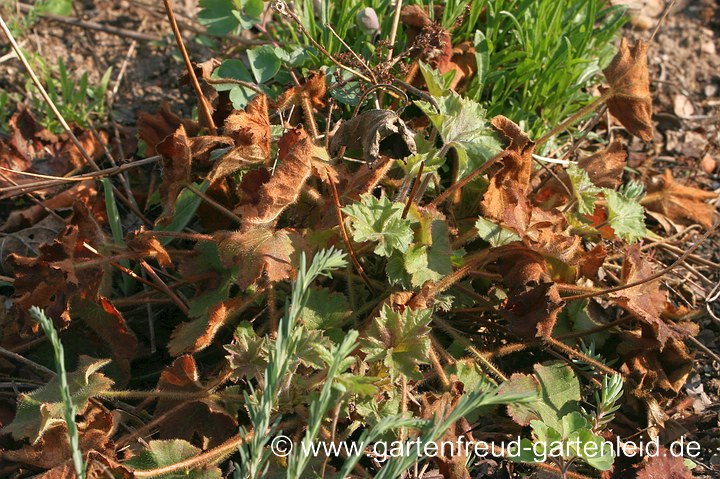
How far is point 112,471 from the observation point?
1.71 m

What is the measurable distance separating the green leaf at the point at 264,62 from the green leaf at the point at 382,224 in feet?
2.66

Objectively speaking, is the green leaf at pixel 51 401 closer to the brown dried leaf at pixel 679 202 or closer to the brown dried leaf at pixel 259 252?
the brown dried leaf at pixel 259 252

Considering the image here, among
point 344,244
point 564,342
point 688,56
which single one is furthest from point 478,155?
point 688,56

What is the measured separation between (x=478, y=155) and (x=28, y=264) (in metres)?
1.30

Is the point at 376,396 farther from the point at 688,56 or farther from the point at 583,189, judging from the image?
the point at 688,56

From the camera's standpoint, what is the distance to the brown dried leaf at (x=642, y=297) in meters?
2.09

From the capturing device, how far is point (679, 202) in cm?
280

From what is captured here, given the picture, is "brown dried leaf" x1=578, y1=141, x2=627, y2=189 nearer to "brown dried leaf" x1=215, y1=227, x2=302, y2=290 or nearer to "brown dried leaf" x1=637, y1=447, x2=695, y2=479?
"brown dried leaf" x1=637, y1=447, x2=695, y2=479

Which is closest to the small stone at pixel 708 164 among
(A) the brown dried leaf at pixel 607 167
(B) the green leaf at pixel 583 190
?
(A) the brown dried leaf at pixel 607 167

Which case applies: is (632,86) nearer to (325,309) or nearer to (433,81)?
(433,81)

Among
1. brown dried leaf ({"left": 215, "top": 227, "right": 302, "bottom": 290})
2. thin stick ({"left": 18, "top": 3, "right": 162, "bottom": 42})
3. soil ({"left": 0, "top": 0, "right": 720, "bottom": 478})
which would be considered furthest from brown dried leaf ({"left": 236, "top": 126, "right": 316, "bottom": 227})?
thin stick ({"left": 18, "top": 3, "right": 162, "bottom": 42})

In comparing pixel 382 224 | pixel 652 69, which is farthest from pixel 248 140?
pixel 652 69

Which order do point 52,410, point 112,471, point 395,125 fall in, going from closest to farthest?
point 112,471 → point 52,410 → point 395,125

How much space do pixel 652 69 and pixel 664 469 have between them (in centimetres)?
212
